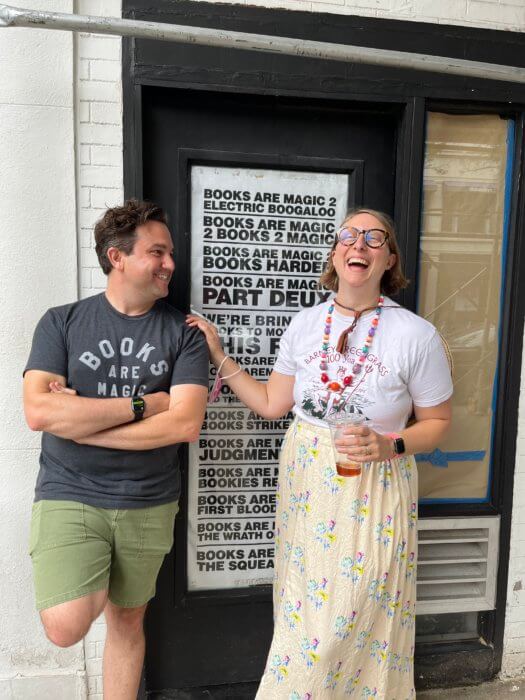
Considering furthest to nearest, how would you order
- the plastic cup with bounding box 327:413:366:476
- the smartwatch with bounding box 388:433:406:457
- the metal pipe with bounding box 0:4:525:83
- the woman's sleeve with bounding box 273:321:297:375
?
the woman's sleeve with bounding box 273:321:297:375, the smartwatch with bounding box 388:433:406:457, the plastic cup with bounding box 327:413:366:476, the metal pipe with bounding box 0:4:525:83

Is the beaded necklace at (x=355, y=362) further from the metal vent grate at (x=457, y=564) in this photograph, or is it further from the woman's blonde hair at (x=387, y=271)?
the metal vent grate at (x=457, y=564)

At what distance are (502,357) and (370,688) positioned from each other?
1653 millimetres

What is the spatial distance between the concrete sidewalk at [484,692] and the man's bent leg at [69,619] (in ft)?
6.08

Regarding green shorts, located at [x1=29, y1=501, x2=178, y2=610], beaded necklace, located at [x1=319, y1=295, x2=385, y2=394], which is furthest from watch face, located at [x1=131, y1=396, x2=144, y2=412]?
beaded necklace, located at [x1=319, y1=295, x2=385, y2=394]

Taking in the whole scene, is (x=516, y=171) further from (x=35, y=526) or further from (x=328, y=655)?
(x=35, y=526)

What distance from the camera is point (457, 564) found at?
2980mm

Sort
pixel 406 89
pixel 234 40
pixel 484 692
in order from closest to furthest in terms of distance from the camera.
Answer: pixel 234 40
pixel 406 89
pixel 484 692

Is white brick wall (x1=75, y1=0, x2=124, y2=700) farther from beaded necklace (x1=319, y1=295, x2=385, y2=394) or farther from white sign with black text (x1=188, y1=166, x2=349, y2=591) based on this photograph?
beaded necklace (x1=319, y1=295, x2=385, y2=394)

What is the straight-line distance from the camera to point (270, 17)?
2.47 m

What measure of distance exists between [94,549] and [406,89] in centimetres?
236

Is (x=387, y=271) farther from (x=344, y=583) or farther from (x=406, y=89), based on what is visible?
(x=344, y=583)

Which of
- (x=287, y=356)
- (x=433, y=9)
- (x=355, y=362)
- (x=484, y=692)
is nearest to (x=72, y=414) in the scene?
(x=287, y=356)

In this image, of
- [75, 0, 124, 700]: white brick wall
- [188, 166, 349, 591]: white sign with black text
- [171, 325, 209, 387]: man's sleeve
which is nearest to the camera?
[171, 325, 209, 387]: man's sleeve

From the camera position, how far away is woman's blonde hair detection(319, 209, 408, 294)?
2.13 meters
